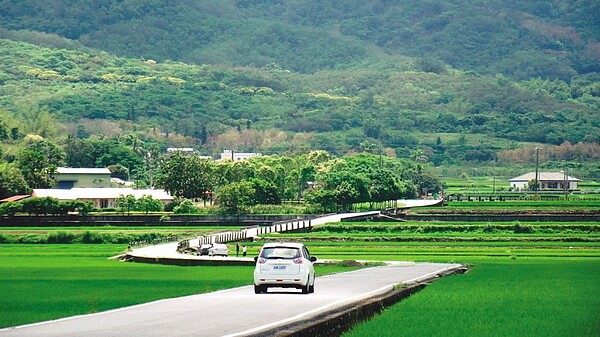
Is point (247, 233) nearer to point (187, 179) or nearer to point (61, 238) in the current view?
point (61, 238)

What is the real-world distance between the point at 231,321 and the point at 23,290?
40.7ft

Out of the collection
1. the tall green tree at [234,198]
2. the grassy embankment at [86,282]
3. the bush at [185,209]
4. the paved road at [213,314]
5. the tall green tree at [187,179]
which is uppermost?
the tall green tree at [187,179]

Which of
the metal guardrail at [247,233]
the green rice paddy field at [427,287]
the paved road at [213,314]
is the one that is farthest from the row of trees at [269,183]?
the paved road at [213,314]

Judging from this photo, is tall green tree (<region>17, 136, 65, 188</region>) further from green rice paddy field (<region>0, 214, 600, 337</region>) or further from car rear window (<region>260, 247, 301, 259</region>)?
car rear window (<region>260, 247, 301, 259</region>)

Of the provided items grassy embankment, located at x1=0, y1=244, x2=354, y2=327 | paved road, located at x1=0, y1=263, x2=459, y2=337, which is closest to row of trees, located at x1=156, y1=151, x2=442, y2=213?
grassy embankment, located at x1=0, y1=244, x2=354, y2=327

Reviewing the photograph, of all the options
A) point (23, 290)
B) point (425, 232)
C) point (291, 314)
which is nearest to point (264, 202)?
point (425, 232)

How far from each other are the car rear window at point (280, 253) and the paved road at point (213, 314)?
0.93 metres

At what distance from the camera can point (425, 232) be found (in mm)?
89375

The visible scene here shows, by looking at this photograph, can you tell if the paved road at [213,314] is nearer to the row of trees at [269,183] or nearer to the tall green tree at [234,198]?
the tall green tree at [234,198]

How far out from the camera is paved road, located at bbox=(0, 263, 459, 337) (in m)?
22.8

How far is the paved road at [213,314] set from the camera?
22.8 m

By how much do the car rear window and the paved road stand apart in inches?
36.8

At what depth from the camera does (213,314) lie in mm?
26203

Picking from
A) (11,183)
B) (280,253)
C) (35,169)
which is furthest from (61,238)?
(35,169)
